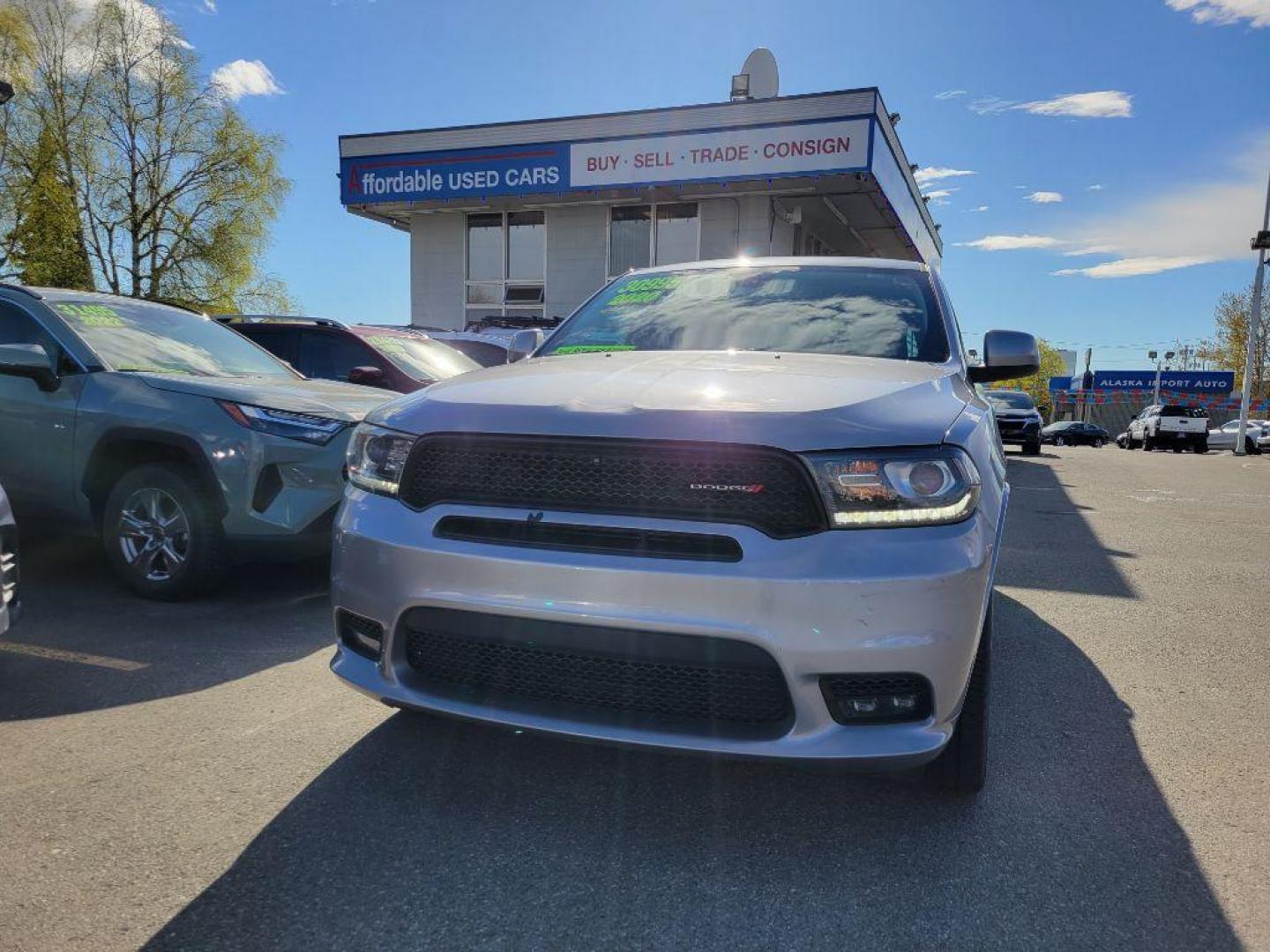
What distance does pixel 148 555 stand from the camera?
4500mm

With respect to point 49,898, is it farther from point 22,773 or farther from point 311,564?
point 311,564

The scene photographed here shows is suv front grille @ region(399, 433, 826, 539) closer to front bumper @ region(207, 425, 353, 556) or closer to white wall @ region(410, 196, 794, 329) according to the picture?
front bumper @ region(207, 425, 353, 556)

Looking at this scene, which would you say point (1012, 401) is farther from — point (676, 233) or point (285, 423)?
point (285, 423)

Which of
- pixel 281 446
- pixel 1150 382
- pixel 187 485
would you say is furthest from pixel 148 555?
pixel 1150 382

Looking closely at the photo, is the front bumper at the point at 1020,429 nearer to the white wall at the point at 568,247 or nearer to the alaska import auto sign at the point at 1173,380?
the white wall at the point at 568,247

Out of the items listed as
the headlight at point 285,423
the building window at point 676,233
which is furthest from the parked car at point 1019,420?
the headlight at point 285,423

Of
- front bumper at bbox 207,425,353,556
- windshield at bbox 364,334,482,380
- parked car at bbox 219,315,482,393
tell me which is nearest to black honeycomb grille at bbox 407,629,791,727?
front bumper at bbox 207,425,353,556

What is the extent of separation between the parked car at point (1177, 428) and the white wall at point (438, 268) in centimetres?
3106

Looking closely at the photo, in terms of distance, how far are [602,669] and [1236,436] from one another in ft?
126

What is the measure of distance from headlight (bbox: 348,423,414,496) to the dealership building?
13444 millimetres

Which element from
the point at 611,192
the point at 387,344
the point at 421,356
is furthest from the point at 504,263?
the point at 387,344

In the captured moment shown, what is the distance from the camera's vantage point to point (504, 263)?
1889 cm

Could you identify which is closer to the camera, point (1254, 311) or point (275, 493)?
point (275, 493)

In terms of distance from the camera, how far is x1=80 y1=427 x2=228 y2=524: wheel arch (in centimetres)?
432
